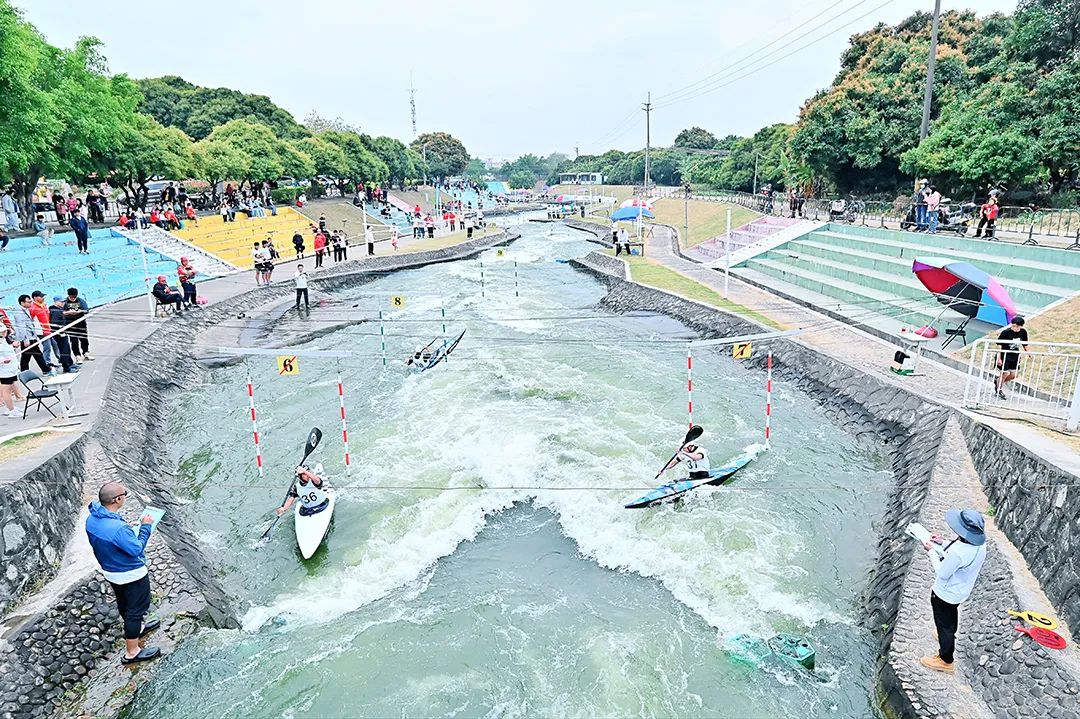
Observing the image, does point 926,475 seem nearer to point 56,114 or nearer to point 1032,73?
point 1032,73

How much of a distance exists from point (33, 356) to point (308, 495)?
8.03m

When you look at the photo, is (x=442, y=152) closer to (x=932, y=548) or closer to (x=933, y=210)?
(x=933, y=210)

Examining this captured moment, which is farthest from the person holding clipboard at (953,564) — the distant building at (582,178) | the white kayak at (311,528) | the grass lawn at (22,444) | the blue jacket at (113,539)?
the distant building at (582,178)

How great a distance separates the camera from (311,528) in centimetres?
1060

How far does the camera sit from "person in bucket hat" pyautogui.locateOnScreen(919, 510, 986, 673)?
6105mm

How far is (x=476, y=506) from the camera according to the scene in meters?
12.0

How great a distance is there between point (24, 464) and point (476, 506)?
7.20m

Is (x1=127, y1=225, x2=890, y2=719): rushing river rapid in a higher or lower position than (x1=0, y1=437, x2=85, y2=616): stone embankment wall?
lower

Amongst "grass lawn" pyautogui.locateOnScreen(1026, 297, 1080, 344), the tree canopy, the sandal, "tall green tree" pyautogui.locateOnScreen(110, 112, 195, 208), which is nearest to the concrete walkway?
"grass lawn" pyautogui.locateOnScreen(1026, 297, 1080, 344)

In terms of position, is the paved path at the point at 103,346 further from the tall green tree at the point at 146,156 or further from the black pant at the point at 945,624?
the black pant at the point at 945,624

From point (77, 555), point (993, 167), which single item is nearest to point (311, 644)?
point (77, 555)

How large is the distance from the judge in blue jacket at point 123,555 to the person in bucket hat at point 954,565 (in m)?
8.50

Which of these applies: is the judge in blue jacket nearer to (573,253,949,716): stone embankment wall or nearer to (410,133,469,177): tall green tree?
(573,253,949,716): stone embankment wall

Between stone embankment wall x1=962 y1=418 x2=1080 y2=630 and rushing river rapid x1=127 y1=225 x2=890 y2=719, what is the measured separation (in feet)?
7.09
